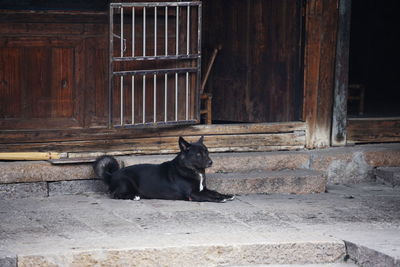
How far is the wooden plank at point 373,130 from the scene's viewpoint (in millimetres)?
10188

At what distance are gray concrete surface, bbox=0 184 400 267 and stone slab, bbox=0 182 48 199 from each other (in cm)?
13

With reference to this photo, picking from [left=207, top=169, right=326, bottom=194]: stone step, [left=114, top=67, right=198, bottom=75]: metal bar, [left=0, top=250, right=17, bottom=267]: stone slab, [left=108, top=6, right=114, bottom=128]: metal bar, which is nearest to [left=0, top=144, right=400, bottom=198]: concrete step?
[left=207, top=169, right=326, bottom=194]: stone step

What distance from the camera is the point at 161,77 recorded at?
9.12 m

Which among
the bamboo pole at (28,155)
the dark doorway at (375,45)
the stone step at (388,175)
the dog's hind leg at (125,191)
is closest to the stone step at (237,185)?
the bamboo pole at (28,155)

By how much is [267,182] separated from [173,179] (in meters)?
1.23

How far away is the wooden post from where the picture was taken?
983cm

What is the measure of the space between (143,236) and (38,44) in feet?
9.03

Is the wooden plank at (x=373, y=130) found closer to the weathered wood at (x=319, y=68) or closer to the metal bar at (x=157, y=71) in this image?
the weathered wood at (x=319, y=68)

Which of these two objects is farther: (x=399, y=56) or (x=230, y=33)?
(x=399, y=56)

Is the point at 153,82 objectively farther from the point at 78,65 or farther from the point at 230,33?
the point at 230,33

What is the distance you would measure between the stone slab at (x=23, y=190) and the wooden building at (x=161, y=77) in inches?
16.1

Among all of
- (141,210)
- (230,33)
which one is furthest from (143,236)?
(230,33)

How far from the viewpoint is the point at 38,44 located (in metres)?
8.57

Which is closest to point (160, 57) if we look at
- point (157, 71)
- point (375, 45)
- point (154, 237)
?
point (157, 71)
